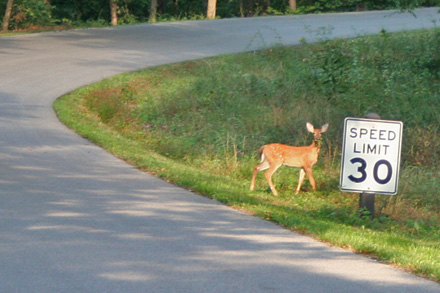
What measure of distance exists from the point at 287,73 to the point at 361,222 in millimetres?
11580

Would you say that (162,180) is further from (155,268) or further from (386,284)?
(386,284)

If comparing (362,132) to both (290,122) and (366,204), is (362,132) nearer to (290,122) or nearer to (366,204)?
(366,204)

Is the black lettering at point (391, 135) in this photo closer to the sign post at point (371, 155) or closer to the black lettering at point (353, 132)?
the sign post at point (371, 155)

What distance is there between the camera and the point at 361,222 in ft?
32.5

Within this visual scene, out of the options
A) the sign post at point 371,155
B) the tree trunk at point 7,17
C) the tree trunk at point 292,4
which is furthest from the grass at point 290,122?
the tree trunk at point 292,4

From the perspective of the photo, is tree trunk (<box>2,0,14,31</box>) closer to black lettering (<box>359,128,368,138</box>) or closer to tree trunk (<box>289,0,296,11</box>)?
tree trunk (<box>289,0,296,11</box>)

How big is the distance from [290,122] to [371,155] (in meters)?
6.94

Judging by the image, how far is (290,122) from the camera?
53.5 ft

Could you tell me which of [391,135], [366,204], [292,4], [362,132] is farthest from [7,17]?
[391,135]

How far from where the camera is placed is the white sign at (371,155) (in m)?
9.34

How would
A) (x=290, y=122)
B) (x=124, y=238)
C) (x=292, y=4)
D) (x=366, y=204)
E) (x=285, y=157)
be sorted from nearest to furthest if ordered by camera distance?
(x=124, y=238) < (x=366, y=204) < (x=285, y=157) < (x=290, y=122) < (x=292, y=4)

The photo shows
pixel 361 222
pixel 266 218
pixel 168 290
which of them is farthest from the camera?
pixel 361 222

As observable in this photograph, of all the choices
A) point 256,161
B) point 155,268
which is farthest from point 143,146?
point 155,268

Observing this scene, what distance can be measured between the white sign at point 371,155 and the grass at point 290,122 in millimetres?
590
